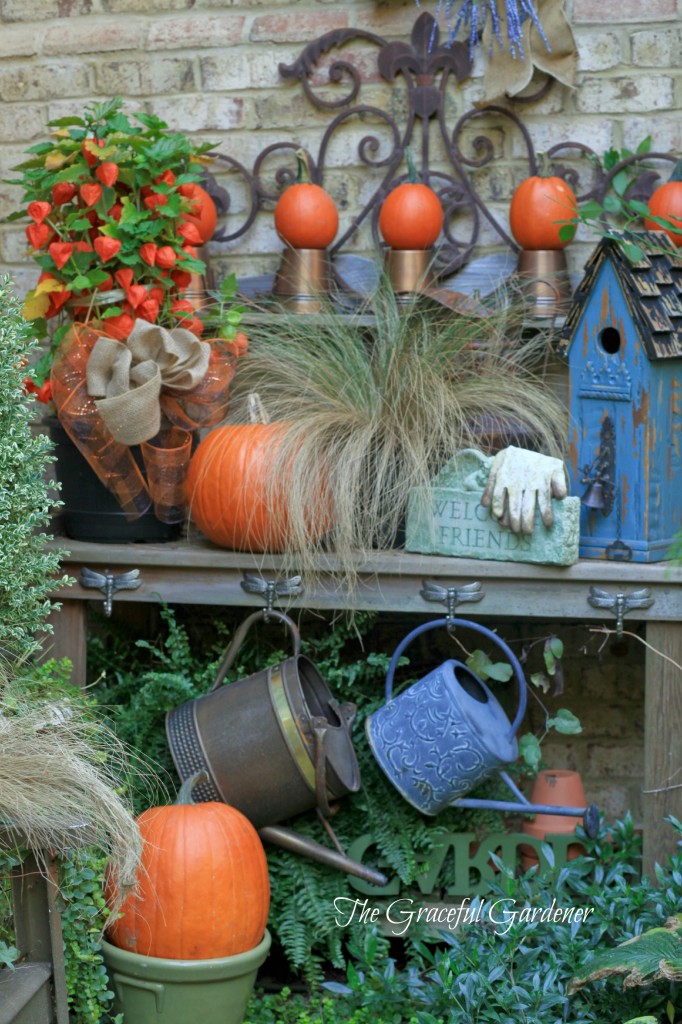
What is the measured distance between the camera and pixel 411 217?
3107 millimetres

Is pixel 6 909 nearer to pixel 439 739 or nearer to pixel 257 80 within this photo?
pixel 439 739

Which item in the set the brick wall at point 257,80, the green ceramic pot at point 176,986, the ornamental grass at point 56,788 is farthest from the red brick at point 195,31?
the green ceramic pot at point 176,986

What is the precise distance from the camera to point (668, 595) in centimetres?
262

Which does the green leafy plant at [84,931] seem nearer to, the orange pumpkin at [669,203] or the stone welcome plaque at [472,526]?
the stone welcome plaque at [472,526]

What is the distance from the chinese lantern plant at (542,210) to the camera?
10.1 ft

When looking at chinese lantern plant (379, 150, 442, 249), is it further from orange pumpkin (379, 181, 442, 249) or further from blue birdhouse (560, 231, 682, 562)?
blue birdhouse (560, 231, 682, 562)

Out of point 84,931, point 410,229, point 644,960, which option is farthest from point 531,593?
point 84,931

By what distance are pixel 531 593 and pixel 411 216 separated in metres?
1.11

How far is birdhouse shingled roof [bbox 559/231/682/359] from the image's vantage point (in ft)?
8.36

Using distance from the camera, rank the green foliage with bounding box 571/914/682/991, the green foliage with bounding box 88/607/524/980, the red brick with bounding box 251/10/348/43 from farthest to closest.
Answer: the red brick with bounding box 251/10/348/43 < the green foliage with bounding box 88/607/524/980 < the green foliage with bounding box 571/914/682/991

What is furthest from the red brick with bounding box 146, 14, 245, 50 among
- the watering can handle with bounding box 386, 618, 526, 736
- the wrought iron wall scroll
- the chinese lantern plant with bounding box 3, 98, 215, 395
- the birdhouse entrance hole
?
the watering can handle with bounding box 386, 618, 526, 736

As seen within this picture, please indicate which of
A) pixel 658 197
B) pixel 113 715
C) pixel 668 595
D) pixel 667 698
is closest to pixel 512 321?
pixel 658 197

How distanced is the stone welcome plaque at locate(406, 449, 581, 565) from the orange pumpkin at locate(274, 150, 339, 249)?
0.91m

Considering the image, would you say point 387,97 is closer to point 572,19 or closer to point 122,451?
point 572,19
